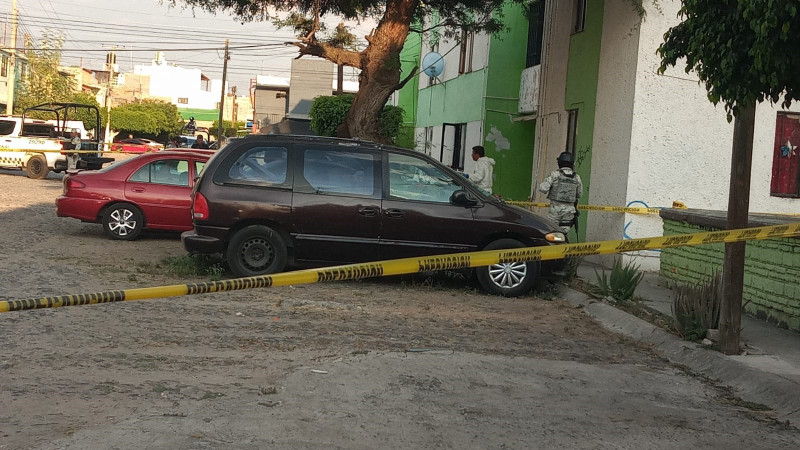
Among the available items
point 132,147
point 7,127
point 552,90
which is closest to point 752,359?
point 552,90

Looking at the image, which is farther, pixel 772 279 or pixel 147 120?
pixel 147 120

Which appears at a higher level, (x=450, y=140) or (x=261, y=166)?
(x=450, y=140)

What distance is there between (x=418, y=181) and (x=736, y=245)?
4.40 m

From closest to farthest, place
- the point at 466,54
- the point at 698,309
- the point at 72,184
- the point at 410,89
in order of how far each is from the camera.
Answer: the point at 698,309 < the point at 72,184 < the point at 466,54 < the point at 410,89

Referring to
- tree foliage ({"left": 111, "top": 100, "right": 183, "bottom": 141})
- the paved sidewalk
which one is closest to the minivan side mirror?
the paved sidewalk

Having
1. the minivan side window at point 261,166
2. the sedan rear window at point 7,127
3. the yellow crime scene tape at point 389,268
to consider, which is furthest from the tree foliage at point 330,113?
the yellow crime scene tape at point 389,268

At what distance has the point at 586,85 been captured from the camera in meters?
16.6

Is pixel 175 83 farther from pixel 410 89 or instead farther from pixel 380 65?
pixel 380 65

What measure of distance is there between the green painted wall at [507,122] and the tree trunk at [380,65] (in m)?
5.43

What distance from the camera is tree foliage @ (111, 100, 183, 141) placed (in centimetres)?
7494

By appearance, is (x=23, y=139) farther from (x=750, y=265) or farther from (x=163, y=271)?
(x=750, y=265)

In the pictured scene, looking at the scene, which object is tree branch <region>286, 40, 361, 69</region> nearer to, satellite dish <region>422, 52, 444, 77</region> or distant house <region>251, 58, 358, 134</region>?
satellite dish <region>422, 52, 444, 77</region>

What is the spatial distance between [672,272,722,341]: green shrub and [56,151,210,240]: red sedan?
819 centimetres

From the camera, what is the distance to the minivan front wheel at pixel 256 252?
425 inches
